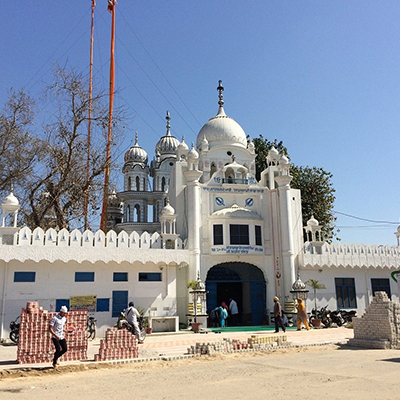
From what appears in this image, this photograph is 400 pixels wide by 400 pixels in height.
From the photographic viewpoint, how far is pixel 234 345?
12.9m

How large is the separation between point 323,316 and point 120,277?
32.2 ft

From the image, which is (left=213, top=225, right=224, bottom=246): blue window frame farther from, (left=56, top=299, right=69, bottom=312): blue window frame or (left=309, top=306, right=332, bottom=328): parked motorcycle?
(left=56, top=299, right=69, bottom=312): blue window frame

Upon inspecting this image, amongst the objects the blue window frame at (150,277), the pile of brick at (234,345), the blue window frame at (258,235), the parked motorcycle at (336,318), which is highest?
the blue window frame at (258,235)

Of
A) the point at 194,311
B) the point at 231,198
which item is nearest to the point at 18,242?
the point at 194,311

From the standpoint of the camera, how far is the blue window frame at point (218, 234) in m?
22.2

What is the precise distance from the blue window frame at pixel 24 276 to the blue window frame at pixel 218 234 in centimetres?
875

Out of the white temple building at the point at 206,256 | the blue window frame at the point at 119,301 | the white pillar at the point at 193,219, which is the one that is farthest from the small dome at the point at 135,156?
the blue window frame at the point at 119,301

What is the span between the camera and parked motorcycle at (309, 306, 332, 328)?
20.5 meters

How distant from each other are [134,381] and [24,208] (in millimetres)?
19221

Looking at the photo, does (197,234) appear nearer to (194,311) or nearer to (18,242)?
(194,311)

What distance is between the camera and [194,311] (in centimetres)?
1975

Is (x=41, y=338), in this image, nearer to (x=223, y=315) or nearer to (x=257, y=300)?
(x=223, y=315)

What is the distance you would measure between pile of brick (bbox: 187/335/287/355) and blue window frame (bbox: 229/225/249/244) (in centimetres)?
870

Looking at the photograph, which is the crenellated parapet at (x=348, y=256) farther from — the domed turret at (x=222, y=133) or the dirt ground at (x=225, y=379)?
the dirt ground at (x=225, y=379)
